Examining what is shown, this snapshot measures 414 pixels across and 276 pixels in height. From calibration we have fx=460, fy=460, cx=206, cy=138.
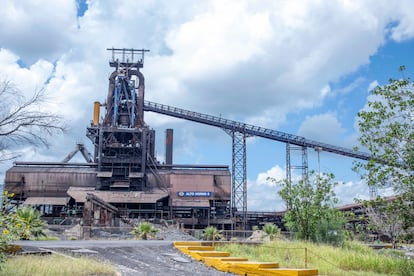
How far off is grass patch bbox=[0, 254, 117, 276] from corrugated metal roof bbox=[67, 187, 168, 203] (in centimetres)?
4801

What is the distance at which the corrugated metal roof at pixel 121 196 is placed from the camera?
6206 centimetres

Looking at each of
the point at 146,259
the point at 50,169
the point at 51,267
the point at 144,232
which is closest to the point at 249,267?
the point at 146,259

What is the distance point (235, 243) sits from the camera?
23.1m

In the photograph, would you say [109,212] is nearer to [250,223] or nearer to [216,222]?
[216,222]

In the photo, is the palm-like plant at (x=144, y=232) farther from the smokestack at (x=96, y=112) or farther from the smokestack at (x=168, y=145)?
the smokestack at (x=96, y=112)

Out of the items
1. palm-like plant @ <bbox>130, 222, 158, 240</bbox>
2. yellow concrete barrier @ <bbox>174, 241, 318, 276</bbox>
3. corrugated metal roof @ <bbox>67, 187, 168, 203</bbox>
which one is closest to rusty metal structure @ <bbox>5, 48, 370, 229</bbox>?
corrugated metal roof @ <bbox>67, 187, 168, 203</bbox>

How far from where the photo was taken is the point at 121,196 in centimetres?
6262

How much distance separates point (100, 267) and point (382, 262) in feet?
34.6

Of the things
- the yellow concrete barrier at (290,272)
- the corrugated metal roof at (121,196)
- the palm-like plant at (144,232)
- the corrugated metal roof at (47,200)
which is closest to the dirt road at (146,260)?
the yellow concrete barrier at (290,272)

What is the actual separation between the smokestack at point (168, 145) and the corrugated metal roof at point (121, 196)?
9.07 metres

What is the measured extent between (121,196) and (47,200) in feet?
35.8

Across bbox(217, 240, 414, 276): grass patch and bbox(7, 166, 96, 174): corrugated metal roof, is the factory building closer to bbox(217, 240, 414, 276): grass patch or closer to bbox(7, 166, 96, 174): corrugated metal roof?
bbox(7, 166, 96, 174): corrugated metal roof

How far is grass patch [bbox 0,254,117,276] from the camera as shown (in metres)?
12.3

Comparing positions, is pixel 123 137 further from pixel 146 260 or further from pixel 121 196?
pixel 146 260
